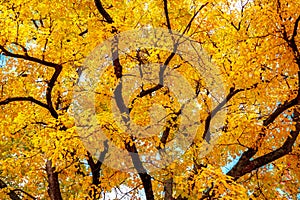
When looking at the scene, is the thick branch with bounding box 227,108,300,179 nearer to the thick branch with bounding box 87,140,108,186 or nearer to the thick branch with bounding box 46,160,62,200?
the thick branch with bounding box 87,140,108,186

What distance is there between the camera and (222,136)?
11430mm

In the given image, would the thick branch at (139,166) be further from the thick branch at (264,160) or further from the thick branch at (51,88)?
the thick branch at (51,88)

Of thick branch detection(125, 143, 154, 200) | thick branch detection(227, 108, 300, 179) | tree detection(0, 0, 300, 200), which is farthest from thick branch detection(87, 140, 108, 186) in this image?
thick branch detection(227, 108, 300, 179)

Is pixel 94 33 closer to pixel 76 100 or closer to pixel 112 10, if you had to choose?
pixel 112 10

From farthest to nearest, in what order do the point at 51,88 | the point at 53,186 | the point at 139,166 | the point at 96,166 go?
the point at 53,186, the point at 96,166, the point at 51,88, the point at 139,166

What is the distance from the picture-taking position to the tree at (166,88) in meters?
8.55

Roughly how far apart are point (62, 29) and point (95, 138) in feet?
12.1

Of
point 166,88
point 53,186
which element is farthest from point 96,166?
point 166,88

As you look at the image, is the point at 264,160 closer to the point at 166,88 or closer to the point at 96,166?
the point at 166,88

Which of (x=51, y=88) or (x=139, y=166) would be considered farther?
(x=51, y=88)

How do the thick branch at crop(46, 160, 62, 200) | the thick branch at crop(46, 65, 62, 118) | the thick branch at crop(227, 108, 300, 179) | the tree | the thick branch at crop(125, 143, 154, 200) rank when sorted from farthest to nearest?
the thick branch at crop(46, 160, 62, 200)
the thick branch at crop(46, 65, 62, 118)
the thick branch at crop(227, 108, 300, 179)
the thick branch at crop(125, 143, 154, 200)
the tree

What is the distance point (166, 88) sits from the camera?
40.5 ft

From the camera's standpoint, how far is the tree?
8555 mm

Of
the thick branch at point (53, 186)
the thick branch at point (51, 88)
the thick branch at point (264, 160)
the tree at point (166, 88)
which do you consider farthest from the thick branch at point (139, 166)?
the thick branch at point (53, 186)
